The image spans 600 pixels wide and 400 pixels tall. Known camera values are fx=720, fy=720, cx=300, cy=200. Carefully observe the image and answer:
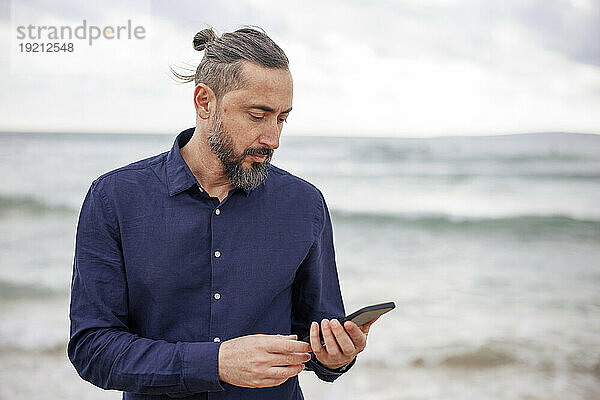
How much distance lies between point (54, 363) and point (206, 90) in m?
3.39

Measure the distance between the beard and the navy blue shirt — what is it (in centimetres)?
5

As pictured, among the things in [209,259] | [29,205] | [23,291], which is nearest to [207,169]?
[209,259]

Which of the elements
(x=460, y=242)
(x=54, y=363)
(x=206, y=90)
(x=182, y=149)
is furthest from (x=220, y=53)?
(x=460, y=242)

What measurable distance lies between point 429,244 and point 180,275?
4904mm

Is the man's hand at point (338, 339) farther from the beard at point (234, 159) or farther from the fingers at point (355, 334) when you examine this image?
the beard at point (234, 159)

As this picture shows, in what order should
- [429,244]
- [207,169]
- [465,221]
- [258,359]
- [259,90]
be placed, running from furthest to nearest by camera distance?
[465,221] → [429,244] → [207,169] → [259,90] → [258,359]

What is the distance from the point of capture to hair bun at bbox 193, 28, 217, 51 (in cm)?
142

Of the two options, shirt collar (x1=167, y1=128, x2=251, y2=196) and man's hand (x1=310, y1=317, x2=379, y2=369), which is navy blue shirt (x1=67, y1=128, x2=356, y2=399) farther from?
man's hand (x1=310, y1=317, x2=379, y2=369)

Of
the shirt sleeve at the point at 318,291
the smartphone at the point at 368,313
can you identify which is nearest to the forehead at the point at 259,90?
the shirt sleeve at the point at 318,291

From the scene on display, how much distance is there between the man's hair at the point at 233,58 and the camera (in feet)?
4.33

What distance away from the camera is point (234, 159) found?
1341 mm

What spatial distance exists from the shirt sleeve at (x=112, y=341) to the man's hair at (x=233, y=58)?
297 millimetres

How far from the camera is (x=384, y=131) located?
19.6 ft

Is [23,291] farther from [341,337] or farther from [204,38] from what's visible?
[341,337]
